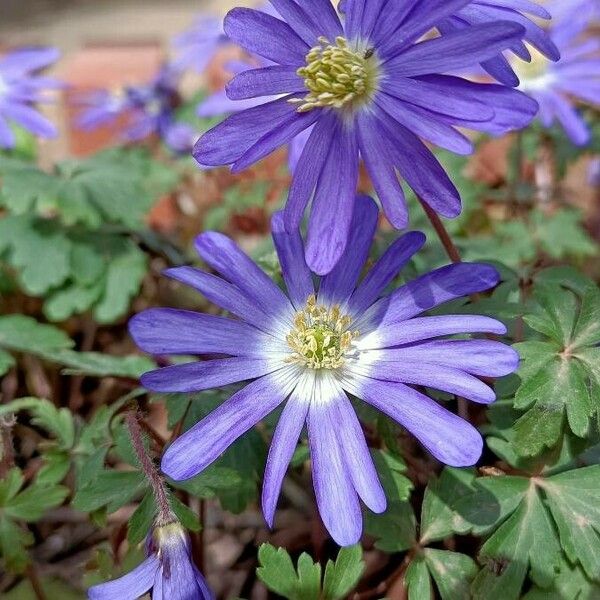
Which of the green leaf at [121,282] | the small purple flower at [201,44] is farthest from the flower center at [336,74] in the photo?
the small purple flower at [201,44]

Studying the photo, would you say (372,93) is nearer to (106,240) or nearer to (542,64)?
(106,240)

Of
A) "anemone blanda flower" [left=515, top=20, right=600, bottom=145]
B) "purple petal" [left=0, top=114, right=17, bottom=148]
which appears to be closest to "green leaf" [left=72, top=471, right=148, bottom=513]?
"purple petal" [left=0, top=114, right=17, bottom=148]

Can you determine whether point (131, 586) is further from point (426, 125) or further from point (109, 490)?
point (426, 125)

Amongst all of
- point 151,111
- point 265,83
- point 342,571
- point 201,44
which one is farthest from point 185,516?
point 151,111

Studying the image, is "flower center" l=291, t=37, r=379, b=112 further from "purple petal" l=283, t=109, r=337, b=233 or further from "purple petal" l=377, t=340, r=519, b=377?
"purple petal" l=377, t=340, r=519, b=377

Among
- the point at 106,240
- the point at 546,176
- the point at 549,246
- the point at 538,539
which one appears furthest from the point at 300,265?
the point at 546,176
